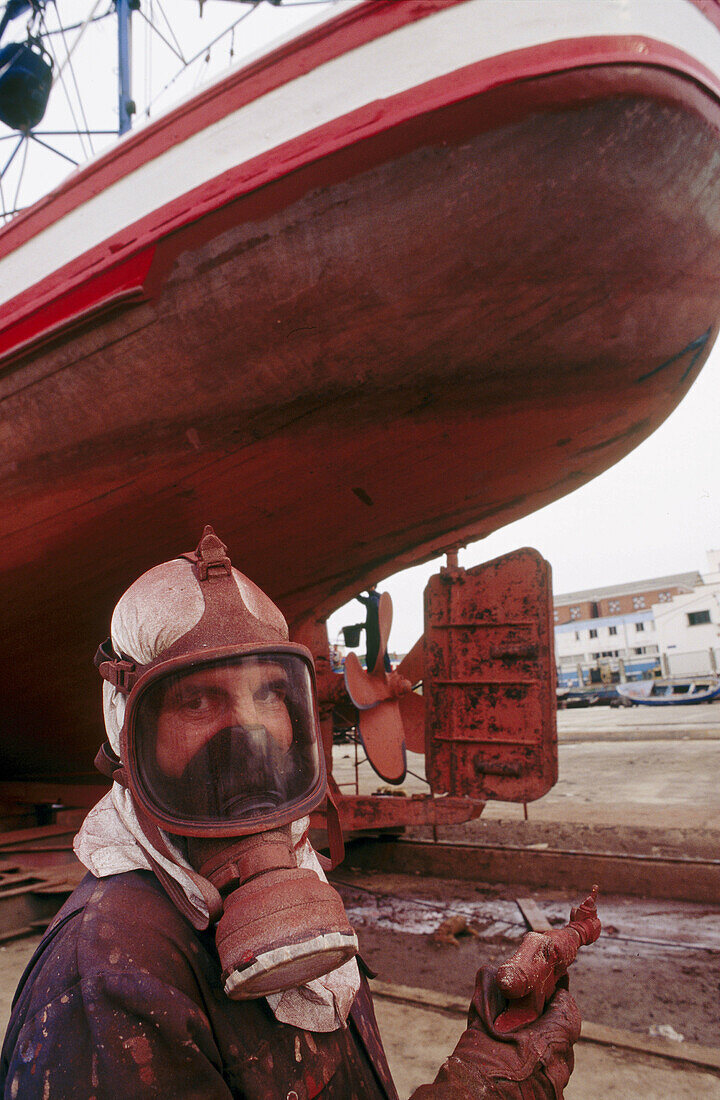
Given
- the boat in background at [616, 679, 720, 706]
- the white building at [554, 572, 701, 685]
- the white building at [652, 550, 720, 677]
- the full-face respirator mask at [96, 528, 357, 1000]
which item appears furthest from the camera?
the white building at [554, 572, 701, 685]

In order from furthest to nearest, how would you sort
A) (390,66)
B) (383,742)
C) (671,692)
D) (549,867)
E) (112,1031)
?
(671,692), (383,742), (549,867), (390,66), (112,1031)

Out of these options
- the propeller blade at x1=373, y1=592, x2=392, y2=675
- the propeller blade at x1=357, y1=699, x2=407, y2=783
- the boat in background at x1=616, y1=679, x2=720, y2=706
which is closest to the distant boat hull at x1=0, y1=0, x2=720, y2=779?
the propeller blade at x1=373, y1=592, x2=392, y2=675

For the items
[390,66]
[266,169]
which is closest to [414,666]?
[266,169]

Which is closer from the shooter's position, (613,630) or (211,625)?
(211,625)

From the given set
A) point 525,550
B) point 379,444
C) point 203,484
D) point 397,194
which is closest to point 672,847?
point 525,550

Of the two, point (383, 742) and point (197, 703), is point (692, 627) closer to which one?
point (383, 742)

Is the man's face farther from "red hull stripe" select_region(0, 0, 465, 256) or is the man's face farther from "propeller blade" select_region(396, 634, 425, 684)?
"propeller blade" select_region(396, 634, 425, 684)

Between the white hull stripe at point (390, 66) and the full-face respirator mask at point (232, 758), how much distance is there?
2205mm

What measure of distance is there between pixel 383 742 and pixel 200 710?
378 centimetres

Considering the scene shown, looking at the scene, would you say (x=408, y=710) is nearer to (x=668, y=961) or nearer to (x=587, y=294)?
(x=668, y=961)

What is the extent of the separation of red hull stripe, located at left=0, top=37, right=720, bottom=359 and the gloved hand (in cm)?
273

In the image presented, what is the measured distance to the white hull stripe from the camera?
8.01 ft

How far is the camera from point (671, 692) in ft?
103

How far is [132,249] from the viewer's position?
2.90 meters
